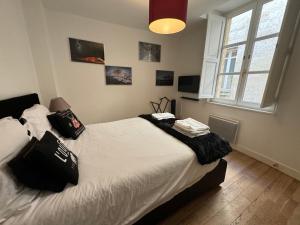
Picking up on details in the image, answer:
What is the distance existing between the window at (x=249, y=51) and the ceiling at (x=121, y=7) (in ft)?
1.03

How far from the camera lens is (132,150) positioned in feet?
4.62

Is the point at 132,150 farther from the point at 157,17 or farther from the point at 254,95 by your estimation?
the point at 254,95

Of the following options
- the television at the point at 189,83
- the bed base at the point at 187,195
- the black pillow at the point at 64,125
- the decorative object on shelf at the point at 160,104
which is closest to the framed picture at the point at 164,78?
the television at the point at 189,83

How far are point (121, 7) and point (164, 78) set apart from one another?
1.99m

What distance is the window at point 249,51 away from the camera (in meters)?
2.16

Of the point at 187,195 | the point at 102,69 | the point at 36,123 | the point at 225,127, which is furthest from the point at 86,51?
the point at 225,127

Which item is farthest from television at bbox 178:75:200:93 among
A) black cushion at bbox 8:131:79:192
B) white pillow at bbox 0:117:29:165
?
white pillow at bbox 0:117:29:165

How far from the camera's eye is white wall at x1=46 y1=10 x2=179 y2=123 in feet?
8.79

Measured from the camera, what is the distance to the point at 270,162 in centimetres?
218

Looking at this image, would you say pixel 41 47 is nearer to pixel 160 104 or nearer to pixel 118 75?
pixel 118 75

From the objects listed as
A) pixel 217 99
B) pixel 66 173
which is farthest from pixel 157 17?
pixel 217 99

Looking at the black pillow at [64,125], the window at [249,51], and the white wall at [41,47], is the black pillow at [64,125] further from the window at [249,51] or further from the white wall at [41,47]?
the window at [249,51]

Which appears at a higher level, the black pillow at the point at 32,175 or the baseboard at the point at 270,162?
the black pillow at the point at 32,175

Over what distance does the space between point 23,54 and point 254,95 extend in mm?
3765
